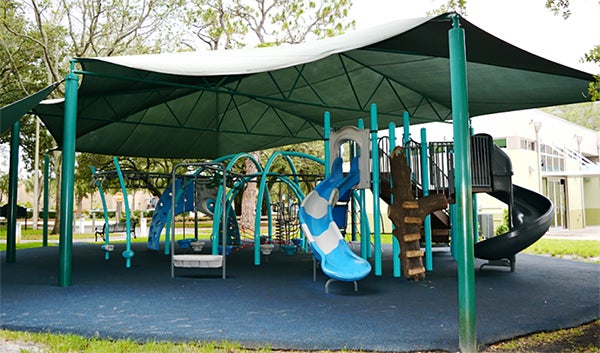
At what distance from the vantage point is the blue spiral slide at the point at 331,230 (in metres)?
7.62

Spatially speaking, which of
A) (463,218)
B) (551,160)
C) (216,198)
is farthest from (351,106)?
(551,160)

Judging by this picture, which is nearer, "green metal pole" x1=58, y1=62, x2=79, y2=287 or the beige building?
"green metal pole" x1=58, y1=62, x2=79, y2=287

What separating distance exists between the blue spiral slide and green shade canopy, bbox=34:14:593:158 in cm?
227

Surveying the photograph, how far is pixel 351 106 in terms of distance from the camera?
13.9 metres

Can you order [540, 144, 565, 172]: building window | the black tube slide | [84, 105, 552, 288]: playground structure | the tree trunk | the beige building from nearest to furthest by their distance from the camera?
[84, 105, 552, 288]: playground structure → the black tube slide → the beige building → the tree trunk → [540, 144, 565, 172]: building window

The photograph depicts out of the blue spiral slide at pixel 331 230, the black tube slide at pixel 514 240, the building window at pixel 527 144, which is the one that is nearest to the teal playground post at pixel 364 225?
the blue spiral slide at pixel 331 230

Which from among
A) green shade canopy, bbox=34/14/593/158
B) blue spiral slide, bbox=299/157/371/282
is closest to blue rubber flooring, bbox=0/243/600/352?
blue spiral slide, bbox=299/157/371/282

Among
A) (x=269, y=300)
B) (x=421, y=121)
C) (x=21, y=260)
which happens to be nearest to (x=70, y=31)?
(x=21, y=260)

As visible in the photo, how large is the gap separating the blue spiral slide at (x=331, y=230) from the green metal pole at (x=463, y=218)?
2803 millimetres

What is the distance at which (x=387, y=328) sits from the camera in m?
5.17

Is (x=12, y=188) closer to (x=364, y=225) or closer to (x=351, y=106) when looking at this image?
(x=364, y=225)

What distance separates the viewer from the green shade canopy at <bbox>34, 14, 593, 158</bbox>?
725 cm

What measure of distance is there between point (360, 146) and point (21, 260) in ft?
27.6

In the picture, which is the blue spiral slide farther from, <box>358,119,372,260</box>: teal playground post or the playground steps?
the playground steps
